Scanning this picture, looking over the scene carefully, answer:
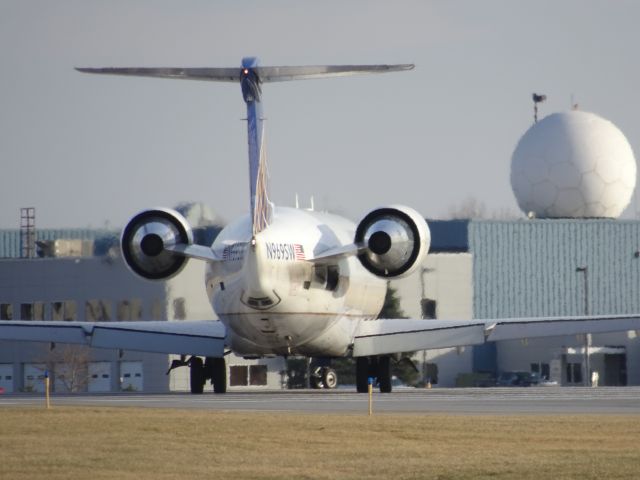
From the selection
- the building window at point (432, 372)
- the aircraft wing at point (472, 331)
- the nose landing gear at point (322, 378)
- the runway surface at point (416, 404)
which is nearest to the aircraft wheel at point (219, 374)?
the aircraft wing at point (472, 331)

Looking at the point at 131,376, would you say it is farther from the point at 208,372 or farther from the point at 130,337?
the point at 130,337

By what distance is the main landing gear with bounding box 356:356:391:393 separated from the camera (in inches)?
2023

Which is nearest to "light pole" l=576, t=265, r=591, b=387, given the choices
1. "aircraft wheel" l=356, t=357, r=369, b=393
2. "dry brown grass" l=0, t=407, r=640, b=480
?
"aircraft wheel" l=356, t=357, r=369, b=393

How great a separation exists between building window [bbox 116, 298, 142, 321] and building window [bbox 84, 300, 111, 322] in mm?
627

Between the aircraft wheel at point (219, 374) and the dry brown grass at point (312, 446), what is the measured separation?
17595 millimetres

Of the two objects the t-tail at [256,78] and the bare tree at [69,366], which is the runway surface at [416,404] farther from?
the bare tree at [69,366]

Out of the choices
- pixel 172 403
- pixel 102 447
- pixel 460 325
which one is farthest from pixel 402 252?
pixel 102 447

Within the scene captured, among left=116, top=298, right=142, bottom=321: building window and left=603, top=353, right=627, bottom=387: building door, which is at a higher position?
left=116, top=298, right=142, bottom=321: building window

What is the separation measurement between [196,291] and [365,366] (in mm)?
27301

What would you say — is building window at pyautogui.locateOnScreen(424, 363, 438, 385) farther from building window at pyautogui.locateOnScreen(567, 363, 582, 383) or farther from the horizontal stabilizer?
the horizontal stabilizer

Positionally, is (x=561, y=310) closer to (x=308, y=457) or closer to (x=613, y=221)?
(x=613, y=221)

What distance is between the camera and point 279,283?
45375 mm

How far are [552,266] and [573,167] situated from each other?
32.3 feet

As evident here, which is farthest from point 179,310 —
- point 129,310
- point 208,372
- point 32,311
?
point 208,372
